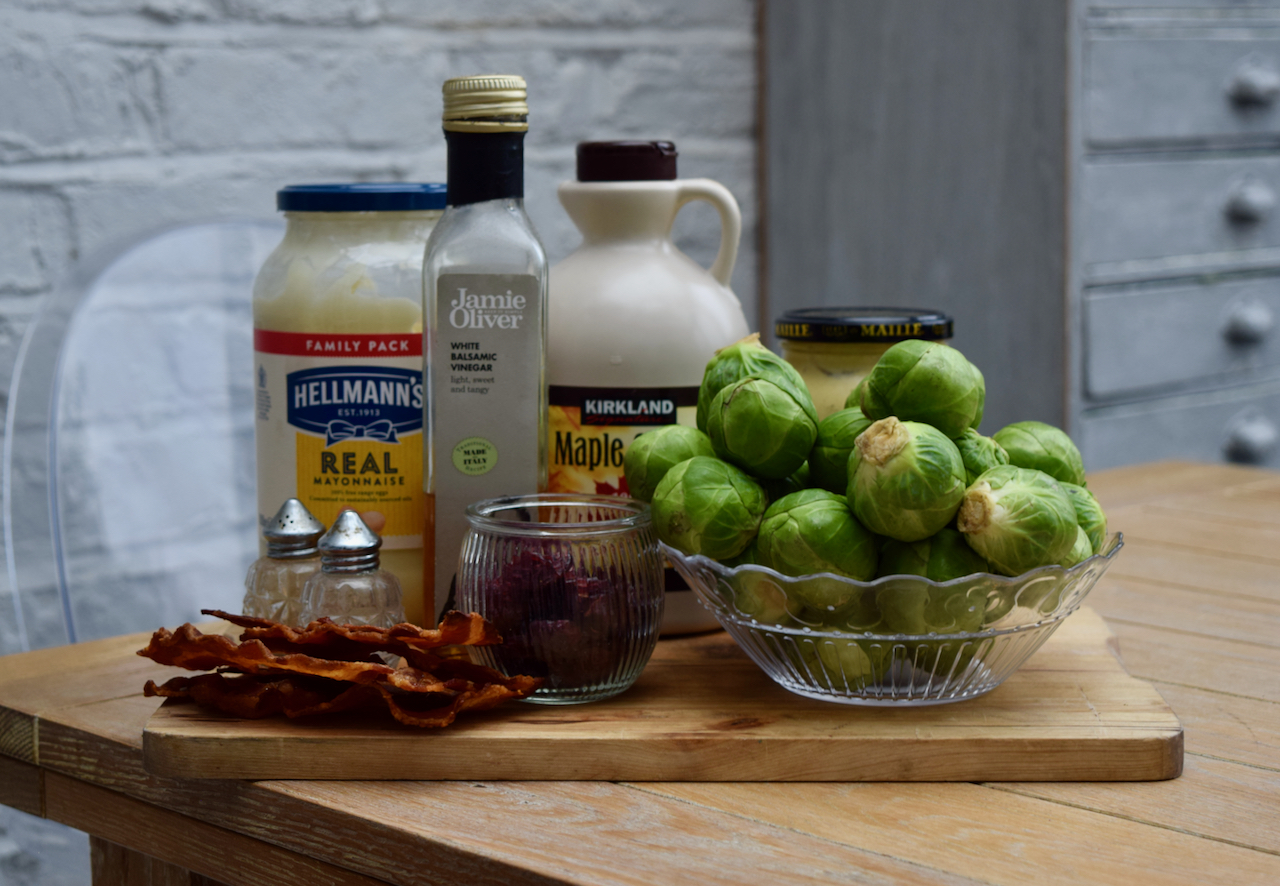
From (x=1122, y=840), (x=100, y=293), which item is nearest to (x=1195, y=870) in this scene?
(x=1122, y=840)

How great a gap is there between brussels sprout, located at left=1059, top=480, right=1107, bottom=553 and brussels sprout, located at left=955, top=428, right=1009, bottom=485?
36 mm

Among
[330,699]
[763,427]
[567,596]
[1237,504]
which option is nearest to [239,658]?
[330,699]

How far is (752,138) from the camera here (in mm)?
2016

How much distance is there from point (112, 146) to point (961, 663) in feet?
3.40

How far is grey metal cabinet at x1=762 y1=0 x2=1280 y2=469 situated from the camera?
1.75 metres

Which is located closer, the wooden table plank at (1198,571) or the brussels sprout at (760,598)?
the brussels sprout at (760,598)

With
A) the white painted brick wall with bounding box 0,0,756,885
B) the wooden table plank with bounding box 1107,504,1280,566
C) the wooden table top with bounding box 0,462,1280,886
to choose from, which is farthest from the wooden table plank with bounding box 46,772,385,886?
the wooden table plank with bounding box 1107,504,1280,566

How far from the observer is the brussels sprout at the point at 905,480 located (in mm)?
566

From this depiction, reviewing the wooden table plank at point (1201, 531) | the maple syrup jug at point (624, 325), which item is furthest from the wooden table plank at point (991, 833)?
the wooden table plank at point (1201, 531)

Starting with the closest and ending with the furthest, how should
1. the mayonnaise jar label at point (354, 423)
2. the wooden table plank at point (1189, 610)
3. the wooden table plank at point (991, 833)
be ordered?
the wooden table plank at point (991, 833) < the mayonnaise jar label at point (354, 423) < the wooden table plank at point (1189, 610)

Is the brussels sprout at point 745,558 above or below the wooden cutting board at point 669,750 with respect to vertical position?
above

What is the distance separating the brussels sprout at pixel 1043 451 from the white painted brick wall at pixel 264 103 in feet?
2.46

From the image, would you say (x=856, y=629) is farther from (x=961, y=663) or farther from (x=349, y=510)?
(x=349, y=510)

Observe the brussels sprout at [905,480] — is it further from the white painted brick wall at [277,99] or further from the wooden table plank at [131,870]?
the white painted brick wall at [277,99]
